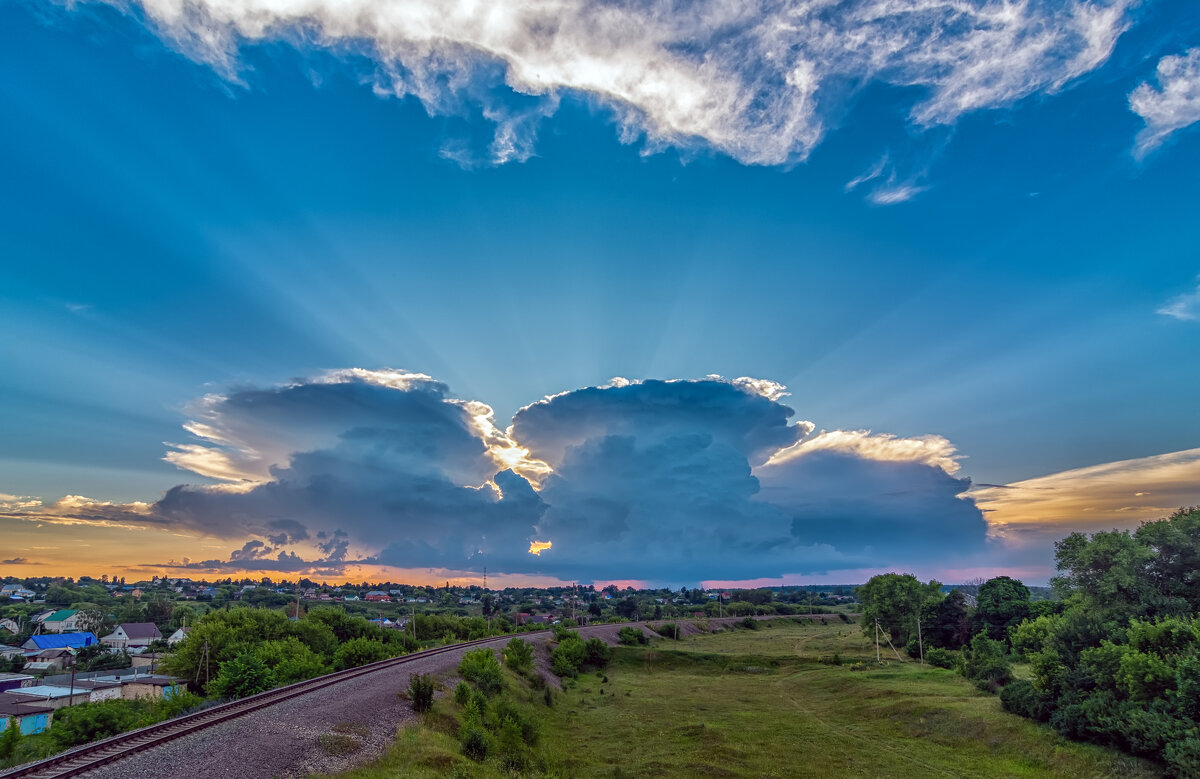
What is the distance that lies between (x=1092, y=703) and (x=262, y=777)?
40.7 m

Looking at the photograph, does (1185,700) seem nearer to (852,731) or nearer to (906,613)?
(852,731)

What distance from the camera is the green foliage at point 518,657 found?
59281 millimetres

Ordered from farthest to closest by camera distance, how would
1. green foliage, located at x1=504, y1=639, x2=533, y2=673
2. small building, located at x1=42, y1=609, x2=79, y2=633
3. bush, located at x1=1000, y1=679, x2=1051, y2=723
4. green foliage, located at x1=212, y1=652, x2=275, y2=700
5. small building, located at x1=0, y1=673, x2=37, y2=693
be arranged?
small building, located at x1=42, y1=609, x2=79, y2=633, small building, located at x1=0, y1=673, x2=37, y2=693, green foliage, located at x1=504, y1=639, x2=533, y2=673, green foliage, located at x1=212, y1=652, x2=275, y2=700, bush, located at x1=1000, y1=679, x2=1051, y2=723

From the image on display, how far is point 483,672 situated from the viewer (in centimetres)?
4612

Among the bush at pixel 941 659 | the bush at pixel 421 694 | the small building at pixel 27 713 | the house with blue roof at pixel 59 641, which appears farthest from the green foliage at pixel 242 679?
the house with blue roof at pixel 59 641

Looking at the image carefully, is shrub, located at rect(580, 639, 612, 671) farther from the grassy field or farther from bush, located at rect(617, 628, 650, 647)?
bush, located at rect(617, 628, 650, 647)

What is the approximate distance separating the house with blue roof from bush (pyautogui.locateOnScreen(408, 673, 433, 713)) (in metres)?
103

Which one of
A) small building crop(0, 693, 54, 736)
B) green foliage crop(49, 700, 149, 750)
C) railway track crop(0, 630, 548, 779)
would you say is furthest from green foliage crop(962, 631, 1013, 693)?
small building crop(0, 693, 54, 736)

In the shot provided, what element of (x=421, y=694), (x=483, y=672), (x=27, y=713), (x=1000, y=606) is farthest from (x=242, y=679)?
(x=1000, y=606)

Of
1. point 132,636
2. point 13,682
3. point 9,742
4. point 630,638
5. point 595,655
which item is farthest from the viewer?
point 132,636

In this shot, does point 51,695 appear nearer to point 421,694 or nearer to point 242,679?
point 242,679

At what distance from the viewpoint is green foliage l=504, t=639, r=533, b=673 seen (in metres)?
59.3

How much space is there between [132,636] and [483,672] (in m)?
110

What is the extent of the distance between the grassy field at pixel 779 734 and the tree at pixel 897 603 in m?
27.5
